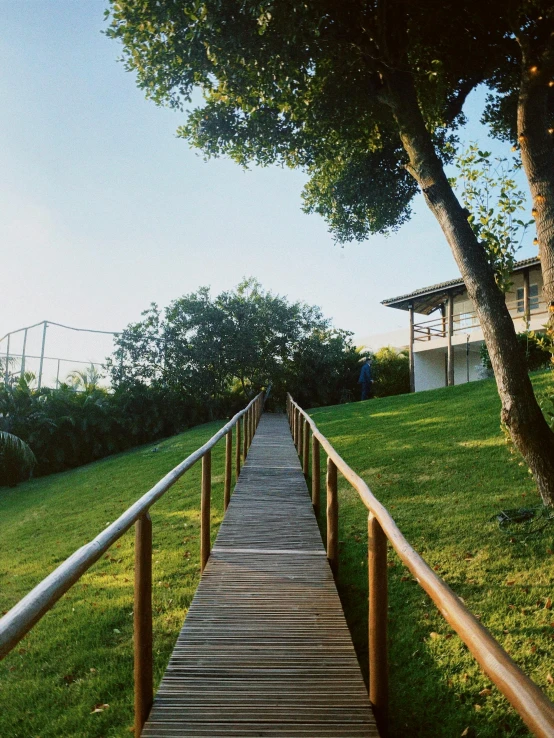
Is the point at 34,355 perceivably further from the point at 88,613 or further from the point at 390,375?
the point at 88,613

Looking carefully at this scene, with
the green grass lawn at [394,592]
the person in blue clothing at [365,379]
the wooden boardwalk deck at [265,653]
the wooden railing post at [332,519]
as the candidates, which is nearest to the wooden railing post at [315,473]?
the green grass lawn at [394,592]

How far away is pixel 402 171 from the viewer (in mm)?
10922

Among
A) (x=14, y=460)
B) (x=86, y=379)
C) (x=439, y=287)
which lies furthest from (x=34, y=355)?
(x=439, y=287)

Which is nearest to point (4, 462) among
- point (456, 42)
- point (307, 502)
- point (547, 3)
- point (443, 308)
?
point (307, 502)

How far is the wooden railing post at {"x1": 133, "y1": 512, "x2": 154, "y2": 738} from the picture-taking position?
99.7 inches

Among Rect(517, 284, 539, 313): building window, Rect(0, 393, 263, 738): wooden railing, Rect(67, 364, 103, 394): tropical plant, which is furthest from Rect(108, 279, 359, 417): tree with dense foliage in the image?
Rect(0, 393, 263, 738): wooden railing

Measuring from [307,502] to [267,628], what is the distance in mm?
3366

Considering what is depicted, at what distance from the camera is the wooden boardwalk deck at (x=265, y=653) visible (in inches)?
98.5

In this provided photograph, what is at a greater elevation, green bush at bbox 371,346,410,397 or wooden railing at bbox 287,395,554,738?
green bush at bbox 371,346,410,397

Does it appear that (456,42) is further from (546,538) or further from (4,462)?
(4,462)

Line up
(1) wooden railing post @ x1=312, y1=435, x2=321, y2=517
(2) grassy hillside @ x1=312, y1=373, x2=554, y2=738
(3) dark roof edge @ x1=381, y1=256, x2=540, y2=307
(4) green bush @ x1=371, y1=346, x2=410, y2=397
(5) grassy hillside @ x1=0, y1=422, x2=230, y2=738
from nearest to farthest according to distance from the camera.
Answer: (2) grassy hillside @ x1=312, y1=373, x2=554, y2=738
(5) grassy hillside @ x1=0, y1=422, x2=230, y2=738
(1) wooden railing post @ x1=312, y1=435, x2=321, y2=517
(3) dark roof edge @ x1=381, y1=256, x2=540, y2=307
(4) green bush @ x1=371, y1=346, x2=410, y2=397

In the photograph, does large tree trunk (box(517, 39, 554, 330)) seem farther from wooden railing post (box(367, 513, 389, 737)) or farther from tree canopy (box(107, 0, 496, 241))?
wooden railing post (box(367, 513, 389, 737))

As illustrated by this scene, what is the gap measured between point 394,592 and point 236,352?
20.1 m

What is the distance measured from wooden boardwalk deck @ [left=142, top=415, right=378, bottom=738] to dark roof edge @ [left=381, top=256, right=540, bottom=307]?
18.6m
